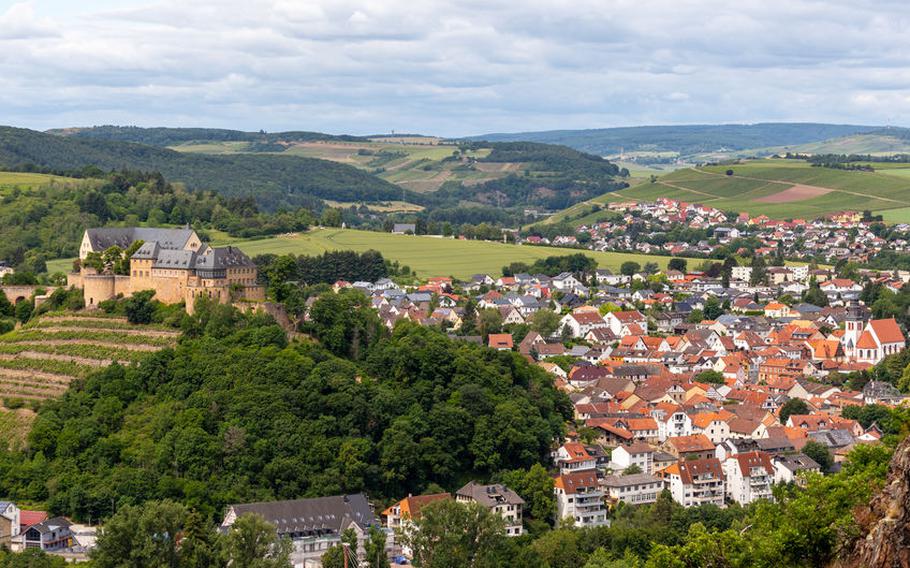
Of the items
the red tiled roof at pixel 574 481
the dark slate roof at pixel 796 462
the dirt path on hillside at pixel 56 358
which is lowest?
the dark slate roof at pixel 796 462

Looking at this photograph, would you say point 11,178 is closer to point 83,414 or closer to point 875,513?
point 83,414

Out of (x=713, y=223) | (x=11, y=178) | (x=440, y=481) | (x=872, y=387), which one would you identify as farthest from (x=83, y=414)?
(x=713, y=223)

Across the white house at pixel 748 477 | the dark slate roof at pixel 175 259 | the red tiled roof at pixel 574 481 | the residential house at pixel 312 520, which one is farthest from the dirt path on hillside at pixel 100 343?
the white house at pixel 748 477

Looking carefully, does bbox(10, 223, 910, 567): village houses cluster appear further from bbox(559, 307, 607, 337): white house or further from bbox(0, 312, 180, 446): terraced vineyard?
bbox(0, 312, 180, 446): terraced vineyard

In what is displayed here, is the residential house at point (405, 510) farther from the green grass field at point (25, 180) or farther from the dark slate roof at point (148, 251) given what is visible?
the green grass field at point (25, 180)

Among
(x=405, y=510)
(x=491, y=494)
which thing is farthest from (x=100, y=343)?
(x=491, y=494)
